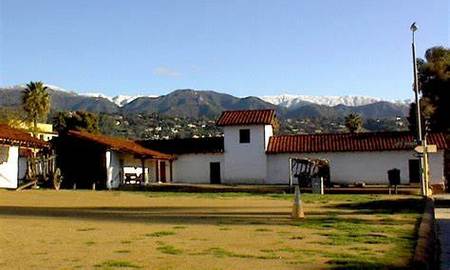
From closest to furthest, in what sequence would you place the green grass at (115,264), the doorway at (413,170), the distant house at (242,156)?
the green grass at (115,264), the distant house at (242,156), the doorway at (413,170)

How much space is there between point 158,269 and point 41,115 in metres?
69.2

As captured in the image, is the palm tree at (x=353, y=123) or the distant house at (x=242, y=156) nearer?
the distant house at (x=242, y=156)

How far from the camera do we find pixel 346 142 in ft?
149

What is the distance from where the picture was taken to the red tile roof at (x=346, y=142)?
43719 millimetres

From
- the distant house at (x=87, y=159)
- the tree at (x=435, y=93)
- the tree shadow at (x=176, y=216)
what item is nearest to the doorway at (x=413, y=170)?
the tree at (x=435, y=93)

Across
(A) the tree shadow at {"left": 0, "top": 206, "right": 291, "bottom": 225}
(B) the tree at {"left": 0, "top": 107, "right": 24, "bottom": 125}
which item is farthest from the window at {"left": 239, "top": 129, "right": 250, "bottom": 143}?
(B) the tree at {"left": 0, "top": 107, "right": 24, "bottom": 125}

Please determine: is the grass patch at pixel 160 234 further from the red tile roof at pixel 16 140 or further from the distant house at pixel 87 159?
the distant house at pixel 87 159

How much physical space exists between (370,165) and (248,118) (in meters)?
9.66

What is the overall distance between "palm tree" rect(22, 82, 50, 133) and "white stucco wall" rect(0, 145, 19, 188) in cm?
3826

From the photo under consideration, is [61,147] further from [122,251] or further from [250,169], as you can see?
[122,251]

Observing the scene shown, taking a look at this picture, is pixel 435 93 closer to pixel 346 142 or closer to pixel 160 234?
pixel 346 142

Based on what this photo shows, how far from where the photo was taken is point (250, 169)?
47.2m

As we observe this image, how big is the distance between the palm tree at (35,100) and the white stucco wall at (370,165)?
36.5 meters

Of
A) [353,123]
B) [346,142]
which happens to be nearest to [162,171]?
[346,142]
